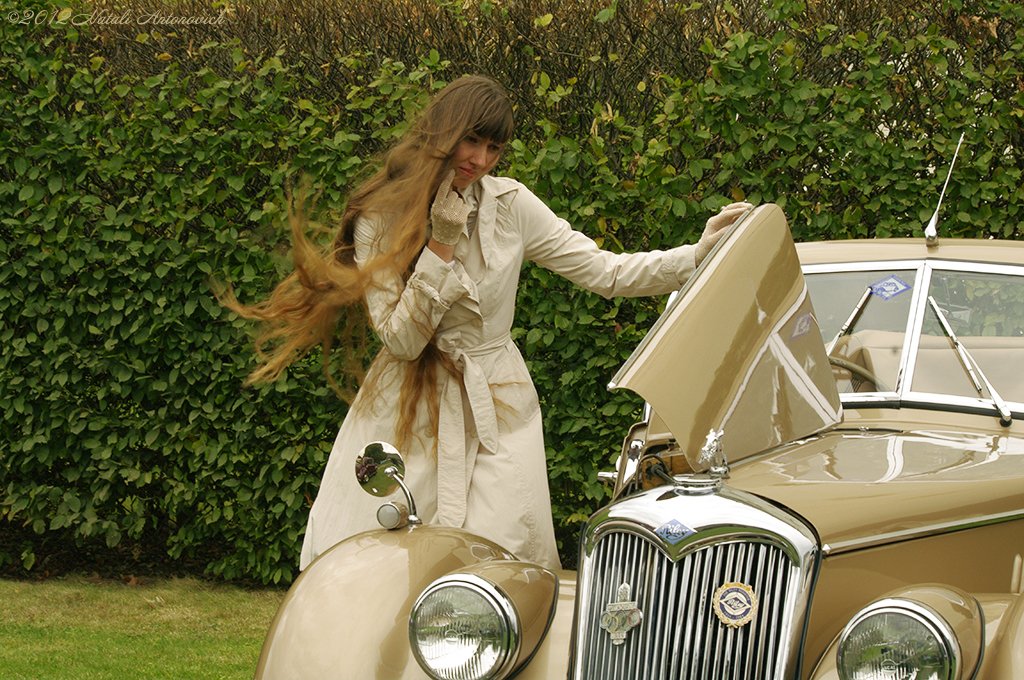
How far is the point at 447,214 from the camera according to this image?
9.03 ft

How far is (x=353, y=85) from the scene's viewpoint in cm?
494

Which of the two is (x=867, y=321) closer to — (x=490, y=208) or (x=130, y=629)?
(x=490, y=208)

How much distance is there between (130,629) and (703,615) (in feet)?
11.9

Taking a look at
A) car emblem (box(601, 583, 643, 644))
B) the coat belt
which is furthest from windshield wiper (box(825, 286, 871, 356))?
car emblem (box(601, 583, 643, 644))

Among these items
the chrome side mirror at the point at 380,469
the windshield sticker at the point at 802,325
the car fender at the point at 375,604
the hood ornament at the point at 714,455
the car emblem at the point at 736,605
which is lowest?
the car fender at the point at 375,604

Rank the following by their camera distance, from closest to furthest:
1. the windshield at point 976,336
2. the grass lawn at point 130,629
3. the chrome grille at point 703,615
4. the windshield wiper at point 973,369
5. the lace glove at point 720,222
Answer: the chrome grille at point 703,615
the windshield wiper at point 973,369
the windshield at point 976,336
the lace glove at point 720,222
the grass lawn at point 130,629

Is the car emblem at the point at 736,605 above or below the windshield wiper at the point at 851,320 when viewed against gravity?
below

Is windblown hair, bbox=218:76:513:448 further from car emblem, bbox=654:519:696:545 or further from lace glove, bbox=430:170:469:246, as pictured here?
car emblem, bbox=654:519:696:545

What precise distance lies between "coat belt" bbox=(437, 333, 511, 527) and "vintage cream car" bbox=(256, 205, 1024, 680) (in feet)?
Result: 0.89

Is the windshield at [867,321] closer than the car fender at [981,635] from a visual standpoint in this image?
No

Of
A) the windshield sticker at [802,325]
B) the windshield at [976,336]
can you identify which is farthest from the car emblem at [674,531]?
the windshield at [976,336]

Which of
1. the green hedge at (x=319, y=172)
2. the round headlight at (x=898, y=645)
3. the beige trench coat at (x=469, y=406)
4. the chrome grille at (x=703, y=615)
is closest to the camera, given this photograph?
the round headlight at (x=898, y=645)

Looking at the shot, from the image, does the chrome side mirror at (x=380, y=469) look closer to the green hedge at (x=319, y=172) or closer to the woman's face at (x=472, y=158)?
the woman's face at (x=472, y=158)

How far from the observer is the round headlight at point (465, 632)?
208 centimetres
